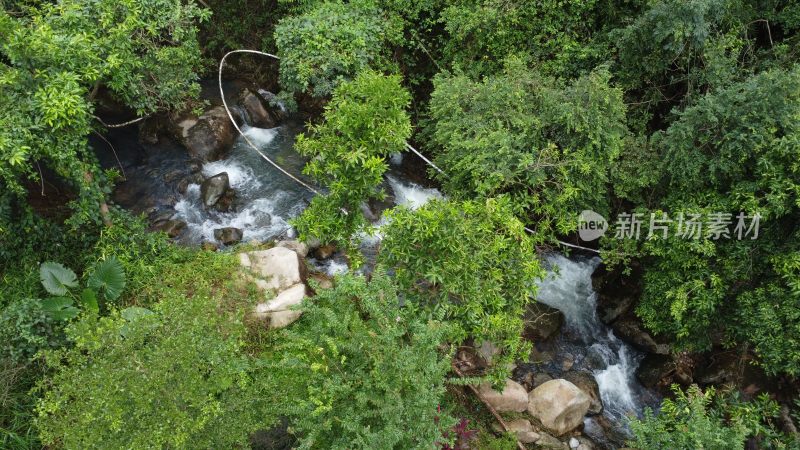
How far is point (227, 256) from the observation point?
8469mm

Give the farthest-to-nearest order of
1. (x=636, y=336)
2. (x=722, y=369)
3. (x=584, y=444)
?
(x=636, y=336) → (x=722, y=369) → (x=584, y=444)

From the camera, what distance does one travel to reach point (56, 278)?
7.21 meters

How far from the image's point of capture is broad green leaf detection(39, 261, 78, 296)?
23.4 feet

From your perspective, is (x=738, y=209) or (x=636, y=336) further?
(x=636, y=336)

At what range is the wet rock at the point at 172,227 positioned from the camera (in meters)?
9.64

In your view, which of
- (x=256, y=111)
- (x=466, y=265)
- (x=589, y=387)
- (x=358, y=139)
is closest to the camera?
(x=466, y=265)

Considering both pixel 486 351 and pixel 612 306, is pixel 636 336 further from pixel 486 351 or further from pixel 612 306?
pixel 486 351

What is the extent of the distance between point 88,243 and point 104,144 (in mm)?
4102

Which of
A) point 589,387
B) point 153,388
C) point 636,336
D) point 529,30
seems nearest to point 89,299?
point 153,388

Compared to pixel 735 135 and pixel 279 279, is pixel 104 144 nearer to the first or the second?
pixel 279 279

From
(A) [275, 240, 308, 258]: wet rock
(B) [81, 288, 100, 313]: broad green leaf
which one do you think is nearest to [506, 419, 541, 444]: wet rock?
(A) [275, 240, 308, 258]: wet rock

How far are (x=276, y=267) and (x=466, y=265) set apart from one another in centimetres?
368

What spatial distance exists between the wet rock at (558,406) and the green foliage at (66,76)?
23.5 ft

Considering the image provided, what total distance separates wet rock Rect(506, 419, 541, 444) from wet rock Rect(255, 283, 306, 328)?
3572mm
